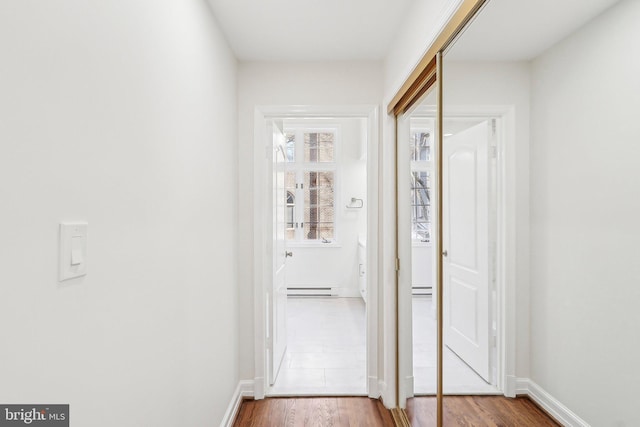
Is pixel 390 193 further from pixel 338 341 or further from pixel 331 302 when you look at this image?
pixel 331 302

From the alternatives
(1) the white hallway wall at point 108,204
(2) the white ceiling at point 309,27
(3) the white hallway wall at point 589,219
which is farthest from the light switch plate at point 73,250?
(2) the white ceiling at point 309,27

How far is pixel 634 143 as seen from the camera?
1.93 feet

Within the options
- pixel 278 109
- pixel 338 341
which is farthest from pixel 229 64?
pixel 338 341

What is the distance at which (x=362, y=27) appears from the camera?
214 cm

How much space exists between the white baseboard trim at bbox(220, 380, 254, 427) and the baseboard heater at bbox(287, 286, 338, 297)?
9.45 ft

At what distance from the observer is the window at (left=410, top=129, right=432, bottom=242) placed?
182cm

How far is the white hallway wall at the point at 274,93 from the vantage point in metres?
2.58

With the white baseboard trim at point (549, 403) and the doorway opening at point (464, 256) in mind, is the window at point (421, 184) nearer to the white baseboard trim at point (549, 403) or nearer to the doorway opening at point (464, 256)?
the doorway opening at point (464, 256)

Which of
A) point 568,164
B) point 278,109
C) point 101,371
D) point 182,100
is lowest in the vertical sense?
point 101,371

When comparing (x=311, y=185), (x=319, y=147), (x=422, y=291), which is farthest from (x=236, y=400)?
(x=319, y=147)

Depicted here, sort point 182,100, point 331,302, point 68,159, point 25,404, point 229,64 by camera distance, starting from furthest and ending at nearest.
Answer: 1. point 331,302
2. point 229,64
3. point 182,100
4. point 68,159
5. point 25,404

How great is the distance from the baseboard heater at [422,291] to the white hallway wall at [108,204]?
1.13 meters

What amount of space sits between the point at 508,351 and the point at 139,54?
1.42m

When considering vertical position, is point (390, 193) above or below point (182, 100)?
below
